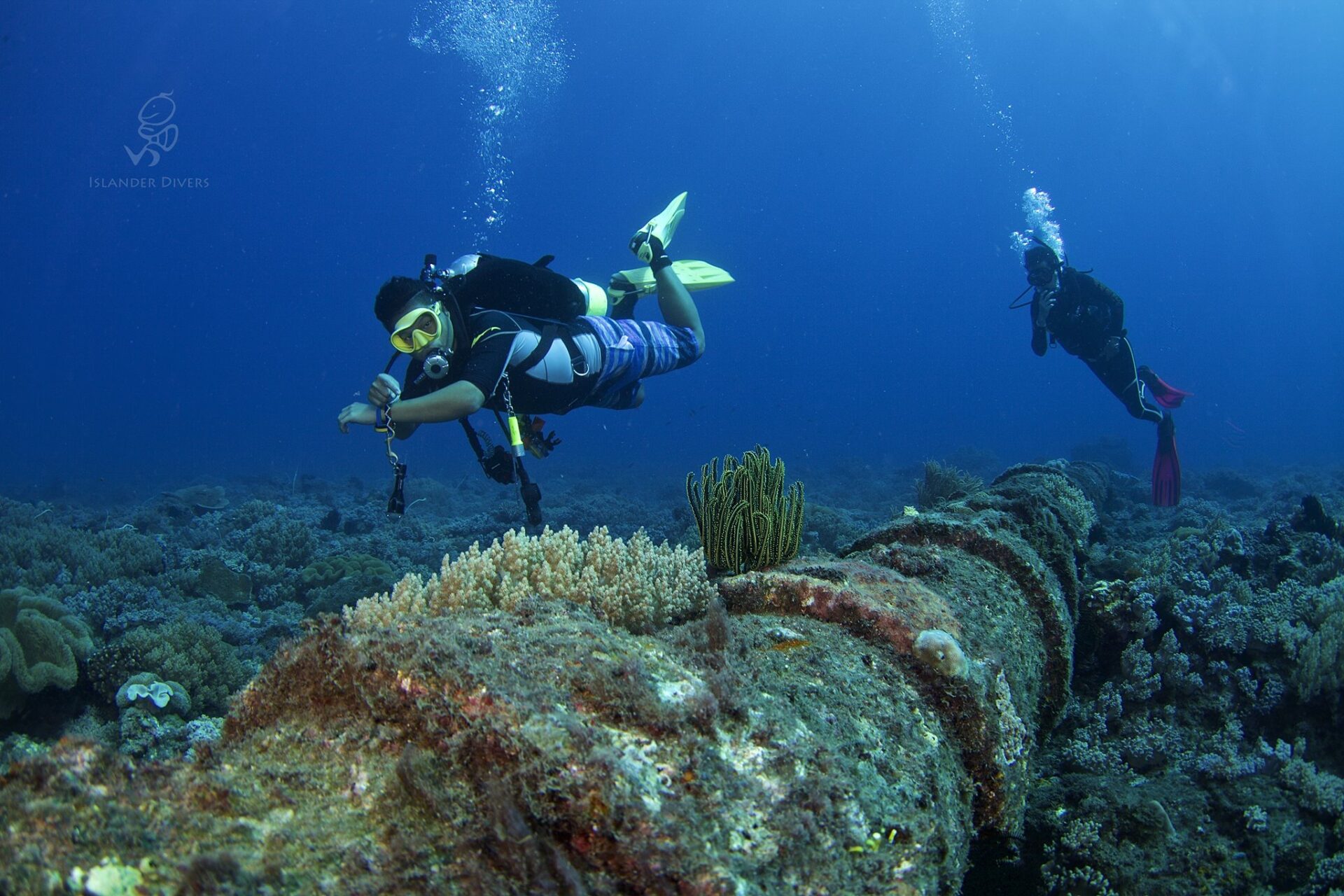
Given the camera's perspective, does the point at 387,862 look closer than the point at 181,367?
Yes

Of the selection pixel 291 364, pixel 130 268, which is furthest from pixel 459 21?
pixel 291 364

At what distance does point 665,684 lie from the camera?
6.30 ft

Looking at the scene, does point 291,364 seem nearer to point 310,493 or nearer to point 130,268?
point 130,268

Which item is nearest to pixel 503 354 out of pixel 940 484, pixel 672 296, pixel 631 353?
pixel 631 353

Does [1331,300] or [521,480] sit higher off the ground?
[1331,300]

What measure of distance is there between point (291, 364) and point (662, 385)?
82.6m

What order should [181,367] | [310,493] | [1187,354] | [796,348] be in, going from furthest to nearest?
[796,348], [1187,354], [181,367], [310,493]

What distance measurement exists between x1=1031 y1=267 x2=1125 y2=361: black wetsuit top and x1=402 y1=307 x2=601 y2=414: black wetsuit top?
11.2m

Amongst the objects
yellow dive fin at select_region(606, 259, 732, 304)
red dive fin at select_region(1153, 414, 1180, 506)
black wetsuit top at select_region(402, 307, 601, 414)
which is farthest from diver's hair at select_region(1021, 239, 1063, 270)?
black wetsuit top at select_region(402, 307, 601, 414)

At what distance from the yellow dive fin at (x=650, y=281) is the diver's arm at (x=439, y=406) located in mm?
3969

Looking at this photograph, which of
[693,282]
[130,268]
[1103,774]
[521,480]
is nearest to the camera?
[1103,774]

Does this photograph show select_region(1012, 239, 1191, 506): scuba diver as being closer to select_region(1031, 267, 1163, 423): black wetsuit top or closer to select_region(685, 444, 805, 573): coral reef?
select_region(1031, 267, 1163, 423): black wetsuit top

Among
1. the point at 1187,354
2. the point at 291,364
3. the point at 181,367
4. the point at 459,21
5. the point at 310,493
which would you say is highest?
the point at 1187,354

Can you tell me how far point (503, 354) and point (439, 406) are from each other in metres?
0.86
